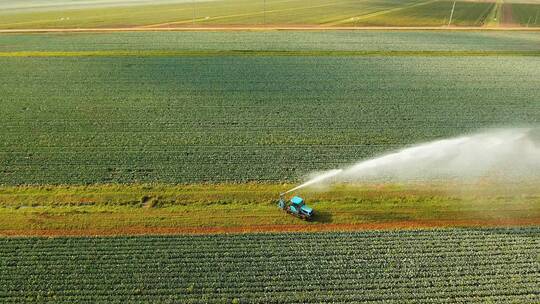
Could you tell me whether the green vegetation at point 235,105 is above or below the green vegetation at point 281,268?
above

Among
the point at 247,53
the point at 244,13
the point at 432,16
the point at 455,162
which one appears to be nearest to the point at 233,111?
the point at 247,53

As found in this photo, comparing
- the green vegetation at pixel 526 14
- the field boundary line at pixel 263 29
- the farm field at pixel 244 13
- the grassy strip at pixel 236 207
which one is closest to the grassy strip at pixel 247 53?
the field boundary line at pixel 263 29

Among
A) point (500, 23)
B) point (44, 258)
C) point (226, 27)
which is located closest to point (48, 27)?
point (226, 27)

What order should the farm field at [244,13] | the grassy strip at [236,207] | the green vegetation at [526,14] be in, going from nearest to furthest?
1. the grassy strip at [236,207]
2. the farm field at [244,13]
3. the green vegetation at [526,14]

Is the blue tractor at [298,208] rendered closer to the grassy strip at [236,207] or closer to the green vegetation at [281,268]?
the grassy strip at [236,207]

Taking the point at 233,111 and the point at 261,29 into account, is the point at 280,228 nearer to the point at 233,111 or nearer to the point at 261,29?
the point at 233,111

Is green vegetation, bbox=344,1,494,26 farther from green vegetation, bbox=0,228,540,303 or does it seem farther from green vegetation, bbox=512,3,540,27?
green vegetation, bbox=0,228,540,303

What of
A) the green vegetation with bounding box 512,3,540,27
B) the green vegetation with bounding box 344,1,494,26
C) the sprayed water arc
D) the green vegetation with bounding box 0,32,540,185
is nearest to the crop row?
the green vegetation with bounding box 0,32,540,185
